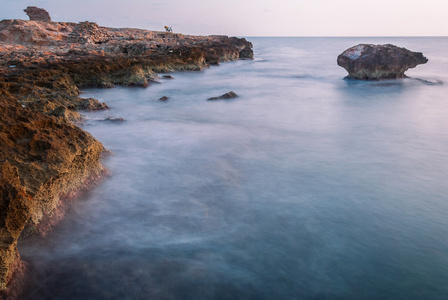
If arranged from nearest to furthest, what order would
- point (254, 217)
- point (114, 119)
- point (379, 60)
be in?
point (254, 217) → point (114, 119) → point (379, 60)

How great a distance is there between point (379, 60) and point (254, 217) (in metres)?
13.5

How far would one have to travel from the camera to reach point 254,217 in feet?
12.8

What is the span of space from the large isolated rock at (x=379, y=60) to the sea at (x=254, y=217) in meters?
7.03

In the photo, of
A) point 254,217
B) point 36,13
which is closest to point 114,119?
point 254,217

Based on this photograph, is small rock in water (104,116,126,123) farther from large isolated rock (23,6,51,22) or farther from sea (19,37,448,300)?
large isolated rock (23,6,51,22)

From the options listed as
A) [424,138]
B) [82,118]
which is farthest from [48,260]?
[424,138]

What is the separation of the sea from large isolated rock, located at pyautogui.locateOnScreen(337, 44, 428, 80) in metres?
7.03

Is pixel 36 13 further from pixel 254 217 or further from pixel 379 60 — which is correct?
Answer: pixel 254 217

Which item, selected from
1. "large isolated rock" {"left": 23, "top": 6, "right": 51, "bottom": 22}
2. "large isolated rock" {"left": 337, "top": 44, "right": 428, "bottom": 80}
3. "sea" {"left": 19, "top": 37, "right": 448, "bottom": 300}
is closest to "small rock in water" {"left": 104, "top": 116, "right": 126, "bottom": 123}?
"sea" {"left": 19, "top": 37, "right": 448, "bottom": 300}

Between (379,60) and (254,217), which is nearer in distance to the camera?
(254,217)

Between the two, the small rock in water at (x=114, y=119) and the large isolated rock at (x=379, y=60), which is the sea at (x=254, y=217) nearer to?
the small rock in water at (x=114, y=119)

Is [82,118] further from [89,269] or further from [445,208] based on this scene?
[445,208]

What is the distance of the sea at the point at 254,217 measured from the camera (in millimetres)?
2822

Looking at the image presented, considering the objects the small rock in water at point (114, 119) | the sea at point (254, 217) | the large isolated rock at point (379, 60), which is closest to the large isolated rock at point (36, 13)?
the large isolated rock at point (379, 60)
